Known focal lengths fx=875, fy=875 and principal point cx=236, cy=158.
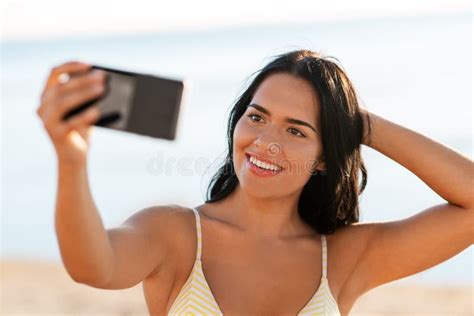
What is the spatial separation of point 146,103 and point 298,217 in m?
1.82

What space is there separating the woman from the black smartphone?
42.9 inches

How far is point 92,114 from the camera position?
1964 millimetres

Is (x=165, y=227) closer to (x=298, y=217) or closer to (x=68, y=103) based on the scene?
(x=298, y=217)

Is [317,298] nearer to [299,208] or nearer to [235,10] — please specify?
[299,208]

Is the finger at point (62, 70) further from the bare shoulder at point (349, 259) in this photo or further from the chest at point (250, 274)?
the bare shoulder at point (349, 259)

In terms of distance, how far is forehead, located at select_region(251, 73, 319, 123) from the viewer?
133 inches

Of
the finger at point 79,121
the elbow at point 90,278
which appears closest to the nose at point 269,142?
the elbow at point 90,278

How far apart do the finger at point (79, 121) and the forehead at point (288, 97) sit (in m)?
1.48

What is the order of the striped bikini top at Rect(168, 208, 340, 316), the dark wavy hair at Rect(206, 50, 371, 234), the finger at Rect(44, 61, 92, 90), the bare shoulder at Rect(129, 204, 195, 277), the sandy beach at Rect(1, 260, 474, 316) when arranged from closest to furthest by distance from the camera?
the finger at Rect(44, 61, 92, 90) < the bare shoulder at Rect(129, 204, 195, 277) < the striped bikini top at Rect(168, 208, 340, 316) < the dark wavy hair at Rect(206, 50, 371, 234) < the sandy beach at Rect(1, 260, 474, 316)

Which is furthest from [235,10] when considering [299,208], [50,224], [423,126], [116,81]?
[116,81]

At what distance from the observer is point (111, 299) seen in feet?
27.2

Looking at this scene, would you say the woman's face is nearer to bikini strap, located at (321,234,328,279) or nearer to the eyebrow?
the eyebrow

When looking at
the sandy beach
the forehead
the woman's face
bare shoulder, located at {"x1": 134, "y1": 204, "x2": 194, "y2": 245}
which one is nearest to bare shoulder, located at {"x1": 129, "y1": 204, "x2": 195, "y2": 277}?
bare shoulder, located at {"x1": 134, "y1": 204, "x2": 194, "y2": 245}

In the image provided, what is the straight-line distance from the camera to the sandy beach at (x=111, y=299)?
7.99m
